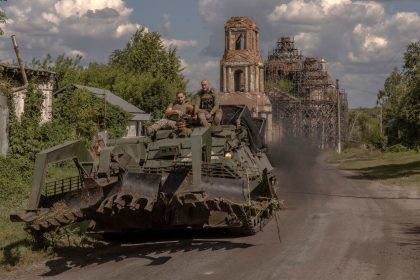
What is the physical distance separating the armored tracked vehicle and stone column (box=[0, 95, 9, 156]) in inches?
508

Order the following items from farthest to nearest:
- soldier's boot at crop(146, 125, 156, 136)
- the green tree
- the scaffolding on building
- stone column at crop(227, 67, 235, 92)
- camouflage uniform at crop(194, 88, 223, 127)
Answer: the scaffolding on building, stone column at crop(227, 67, 235, 92), the green tree, camouflage uniform at crop(194, 88, 223, 127), soldier's boot at crop(146, 125, 156, 136)

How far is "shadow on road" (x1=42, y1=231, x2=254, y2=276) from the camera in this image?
1016cm

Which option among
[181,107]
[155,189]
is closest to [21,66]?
[181,107]

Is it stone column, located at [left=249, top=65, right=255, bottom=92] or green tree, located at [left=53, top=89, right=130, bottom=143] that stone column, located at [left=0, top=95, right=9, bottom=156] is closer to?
green tree, located at [left=53, top=89, right=130, bottom=143]

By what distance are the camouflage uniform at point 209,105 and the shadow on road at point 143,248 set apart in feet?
7.30

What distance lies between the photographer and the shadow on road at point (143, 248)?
10.2 meters

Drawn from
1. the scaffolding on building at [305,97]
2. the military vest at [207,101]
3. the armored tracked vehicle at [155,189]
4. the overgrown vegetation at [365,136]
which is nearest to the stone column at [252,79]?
the scaffolding on building at [305,97]

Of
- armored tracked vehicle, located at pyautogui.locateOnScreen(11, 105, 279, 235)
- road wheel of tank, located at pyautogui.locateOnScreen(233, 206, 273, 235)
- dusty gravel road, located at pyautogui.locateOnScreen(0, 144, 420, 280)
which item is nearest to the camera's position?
dusty gravel road, located at pyautogui.locateOnScreen(0, 144, 420, 280)

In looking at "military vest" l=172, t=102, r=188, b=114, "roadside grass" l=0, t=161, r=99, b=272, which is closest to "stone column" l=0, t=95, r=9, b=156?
"roadside grass" l=0, t=161, r=99, b=272

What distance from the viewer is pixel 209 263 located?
9680mm

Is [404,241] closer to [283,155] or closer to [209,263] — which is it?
[209,263]

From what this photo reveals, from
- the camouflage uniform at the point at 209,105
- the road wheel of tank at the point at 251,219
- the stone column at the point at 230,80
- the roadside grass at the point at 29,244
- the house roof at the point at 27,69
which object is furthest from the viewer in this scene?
the stone column at the point at 230,80

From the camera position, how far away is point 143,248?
36.9 feet

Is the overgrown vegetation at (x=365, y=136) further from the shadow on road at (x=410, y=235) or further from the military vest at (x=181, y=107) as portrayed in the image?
the military vest at (x=181, y=107)
